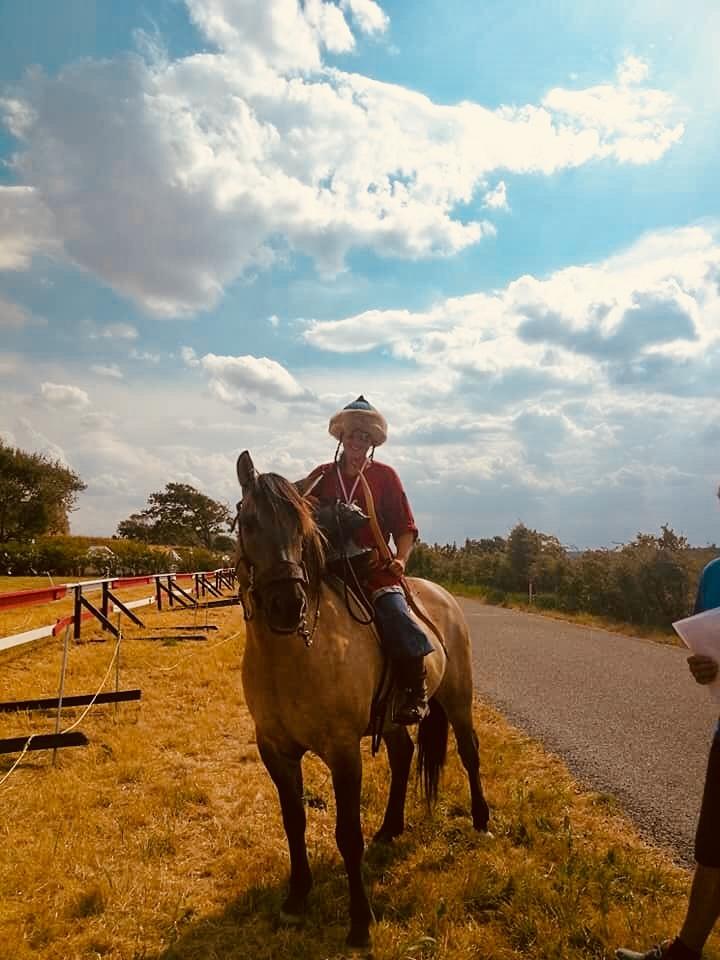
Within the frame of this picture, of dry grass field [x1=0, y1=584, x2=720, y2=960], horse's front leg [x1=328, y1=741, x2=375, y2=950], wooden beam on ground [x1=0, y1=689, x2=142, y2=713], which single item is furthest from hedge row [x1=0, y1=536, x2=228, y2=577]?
horse's front leg [x1=328, y1=741, x2=375, y2=950]

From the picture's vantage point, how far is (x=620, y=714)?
27.8 ft

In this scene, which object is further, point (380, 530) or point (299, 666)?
point (380, 530)

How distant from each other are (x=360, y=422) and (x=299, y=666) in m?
1.63

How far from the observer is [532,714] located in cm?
851

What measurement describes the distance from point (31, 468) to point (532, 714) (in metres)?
46.4

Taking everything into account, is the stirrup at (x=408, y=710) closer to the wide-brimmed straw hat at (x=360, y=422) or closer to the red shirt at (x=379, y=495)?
the red shirt at (x=379, y=495)

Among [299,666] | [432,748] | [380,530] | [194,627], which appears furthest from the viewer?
[194,627]

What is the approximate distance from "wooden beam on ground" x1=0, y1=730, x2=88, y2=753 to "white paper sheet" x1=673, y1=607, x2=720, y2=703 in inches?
216

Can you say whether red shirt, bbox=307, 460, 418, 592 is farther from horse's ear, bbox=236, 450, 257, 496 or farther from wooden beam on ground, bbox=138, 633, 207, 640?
wooden beam on ground, bbox=138, 633, 207, 640

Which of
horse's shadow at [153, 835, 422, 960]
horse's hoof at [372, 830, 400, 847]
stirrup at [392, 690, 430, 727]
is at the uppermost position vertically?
stirrup at [392, 690, 430, 727]

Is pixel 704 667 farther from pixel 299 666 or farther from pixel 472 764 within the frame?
pixel 472 764

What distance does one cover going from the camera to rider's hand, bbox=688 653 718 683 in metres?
2.66

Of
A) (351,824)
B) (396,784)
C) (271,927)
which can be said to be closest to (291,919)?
(271,927)

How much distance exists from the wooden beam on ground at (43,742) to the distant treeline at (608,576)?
59.6 ft
